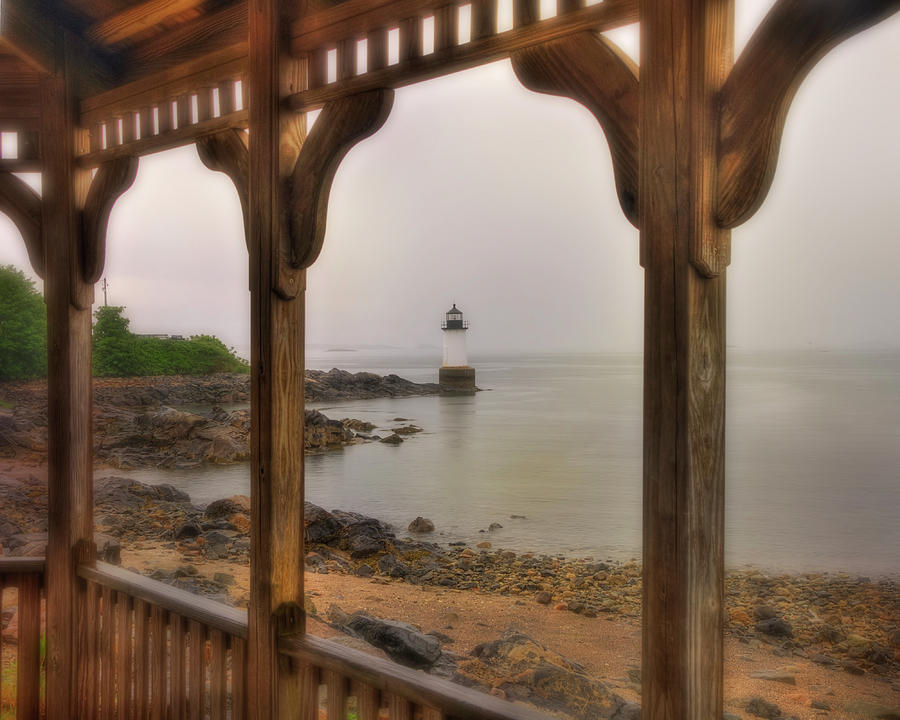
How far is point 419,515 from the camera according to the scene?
665 inches

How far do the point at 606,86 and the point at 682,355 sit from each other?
539 mm

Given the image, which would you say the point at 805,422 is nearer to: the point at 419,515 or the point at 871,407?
the point at 871,407

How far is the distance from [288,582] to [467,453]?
23.3 metres

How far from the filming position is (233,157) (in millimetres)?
2010

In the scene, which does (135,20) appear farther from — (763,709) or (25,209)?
(763,709)

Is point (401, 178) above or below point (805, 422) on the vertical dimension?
above

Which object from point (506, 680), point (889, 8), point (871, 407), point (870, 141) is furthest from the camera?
point (871, 407)

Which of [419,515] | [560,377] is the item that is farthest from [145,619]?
[560,377]

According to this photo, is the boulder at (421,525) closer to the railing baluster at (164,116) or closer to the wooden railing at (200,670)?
the wooden railing at (200,670)

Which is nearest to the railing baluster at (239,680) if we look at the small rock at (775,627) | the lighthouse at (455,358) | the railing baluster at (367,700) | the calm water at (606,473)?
the railing baluster at (367,700)

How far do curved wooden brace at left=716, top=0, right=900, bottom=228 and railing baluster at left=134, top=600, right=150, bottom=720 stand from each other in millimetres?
2139

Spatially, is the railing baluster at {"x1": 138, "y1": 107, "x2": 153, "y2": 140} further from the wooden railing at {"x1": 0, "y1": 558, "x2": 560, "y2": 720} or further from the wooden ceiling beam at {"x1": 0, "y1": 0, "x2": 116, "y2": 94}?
the wooden railing at {"x1": 0, "y1": 558, "x2": 560, "y2": 720}

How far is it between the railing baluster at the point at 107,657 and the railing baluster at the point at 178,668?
0.36m

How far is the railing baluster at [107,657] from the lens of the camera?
236 centimetres
